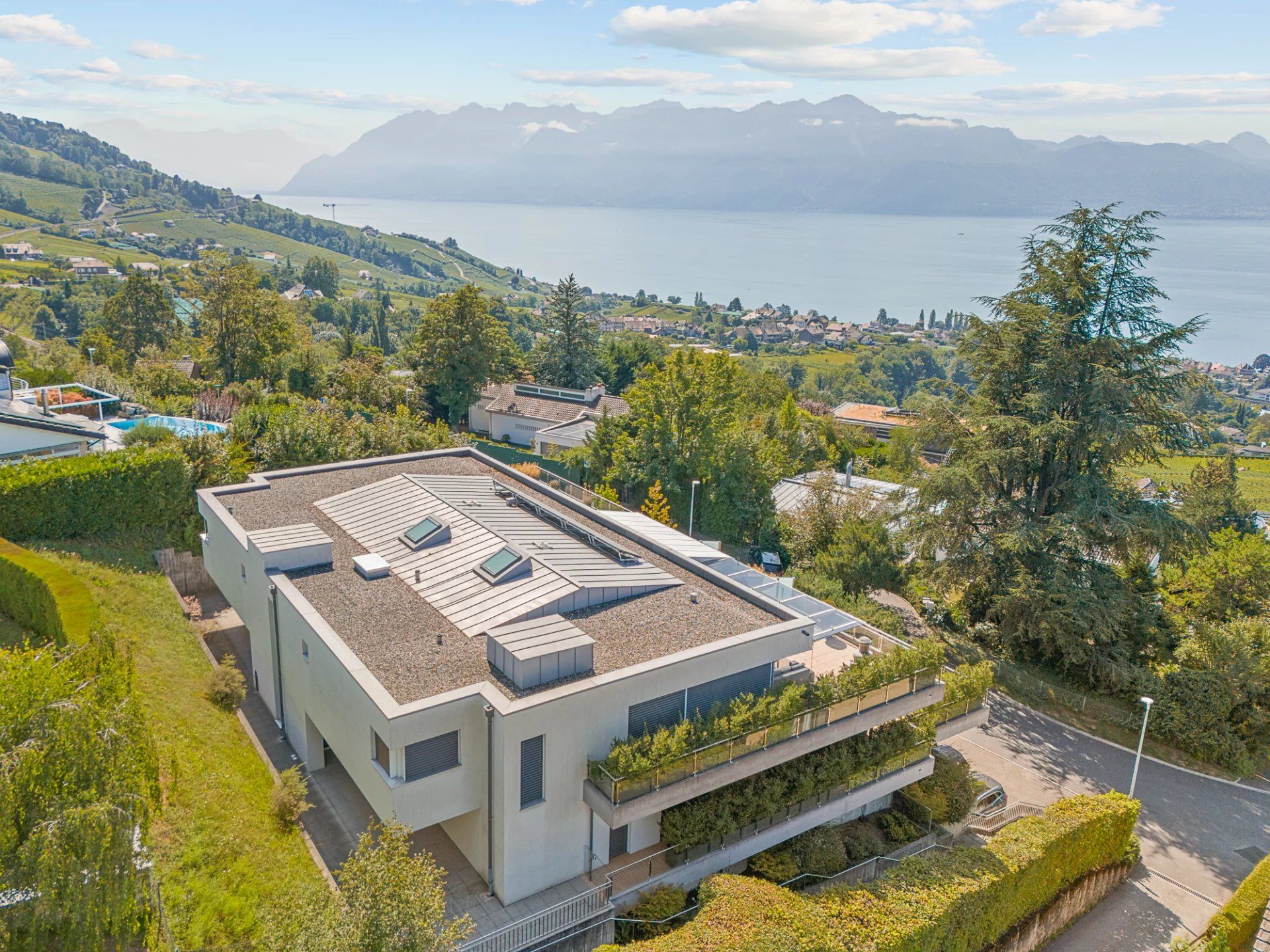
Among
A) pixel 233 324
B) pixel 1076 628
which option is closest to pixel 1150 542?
pixel 1076 628

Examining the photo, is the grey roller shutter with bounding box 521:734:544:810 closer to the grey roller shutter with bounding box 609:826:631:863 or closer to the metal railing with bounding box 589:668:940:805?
the metal railing with bounding box 589:668:940:805

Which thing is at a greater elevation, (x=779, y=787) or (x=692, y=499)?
(x=692, y=499)

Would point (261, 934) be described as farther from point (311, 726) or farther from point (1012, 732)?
point (1012, 732)

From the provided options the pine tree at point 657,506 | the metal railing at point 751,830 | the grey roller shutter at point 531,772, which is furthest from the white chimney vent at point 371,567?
the pine tree at point 657,506

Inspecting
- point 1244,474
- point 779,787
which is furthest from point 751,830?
point 1244,474

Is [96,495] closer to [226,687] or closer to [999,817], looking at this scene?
[226,687]

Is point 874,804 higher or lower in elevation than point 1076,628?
lower
